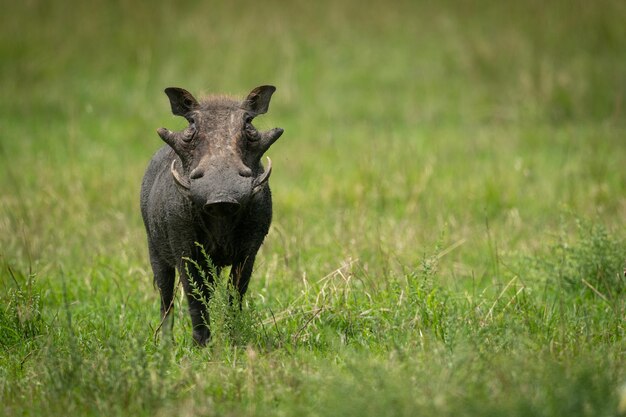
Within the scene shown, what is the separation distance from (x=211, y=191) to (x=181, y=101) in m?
0.79

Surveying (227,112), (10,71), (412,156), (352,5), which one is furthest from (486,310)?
(352,5)

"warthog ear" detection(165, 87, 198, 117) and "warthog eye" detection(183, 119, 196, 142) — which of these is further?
"warthog ear" detection(165, 87, 198, 117)

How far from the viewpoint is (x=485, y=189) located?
28.0 feet

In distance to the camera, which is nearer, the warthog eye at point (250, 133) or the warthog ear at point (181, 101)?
the warthog eye at point (250, 133)

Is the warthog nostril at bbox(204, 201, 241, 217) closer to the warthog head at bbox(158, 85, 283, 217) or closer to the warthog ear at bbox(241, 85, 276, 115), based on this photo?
the warthog head at bbox(158, 85, 283, 217)

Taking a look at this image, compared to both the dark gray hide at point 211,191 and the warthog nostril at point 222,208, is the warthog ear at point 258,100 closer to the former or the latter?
the dark gray hide at point 211,191

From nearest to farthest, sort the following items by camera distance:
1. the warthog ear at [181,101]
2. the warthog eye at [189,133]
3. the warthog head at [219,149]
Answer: the warthog head at [219,149], the warthog eye at [189,133], the warthog ear at [181,101]

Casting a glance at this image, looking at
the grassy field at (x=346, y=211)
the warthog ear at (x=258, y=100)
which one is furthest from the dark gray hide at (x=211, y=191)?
the grassy field at (x=346, y=211)

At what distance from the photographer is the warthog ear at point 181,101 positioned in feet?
15.8

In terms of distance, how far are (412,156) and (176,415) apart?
608 centimetres

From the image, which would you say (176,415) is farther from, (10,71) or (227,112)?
(10,71)

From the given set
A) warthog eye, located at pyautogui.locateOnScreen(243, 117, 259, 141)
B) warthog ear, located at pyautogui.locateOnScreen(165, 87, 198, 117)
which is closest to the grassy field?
warthog eye, located at pyautogui.locateOnScreen(243, 117, 259, 141)

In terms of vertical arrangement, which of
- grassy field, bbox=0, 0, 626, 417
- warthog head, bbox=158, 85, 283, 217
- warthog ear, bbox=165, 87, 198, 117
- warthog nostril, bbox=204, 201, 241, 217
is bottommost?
grassy field, bbox=0, 0, 626, 417

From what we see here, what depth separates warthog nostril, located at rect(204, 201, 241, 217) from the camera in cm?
420
